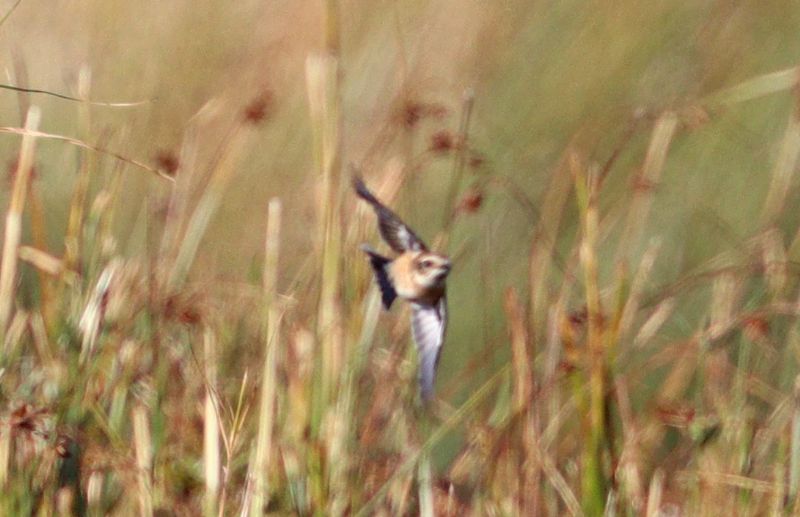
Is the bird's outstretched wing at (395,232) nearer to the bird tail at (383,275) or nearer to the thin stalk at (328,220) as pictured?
the bird tail at (383,275)

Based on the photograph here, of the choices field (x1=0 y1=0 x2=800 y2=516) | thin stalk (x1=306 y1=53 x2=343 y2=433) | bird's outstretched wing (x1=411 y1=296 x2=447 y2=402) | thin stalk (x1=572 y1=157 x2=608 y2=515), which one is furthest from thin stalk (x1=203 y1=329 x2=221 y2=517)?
thin stalk (x1=572 y1=157 x2=608 y2=515)

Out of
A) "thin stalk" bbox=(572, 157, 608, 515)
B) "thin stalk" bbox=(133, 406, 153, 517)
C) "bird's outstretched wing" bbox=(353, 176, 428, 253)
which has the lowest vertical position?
"thin stalk" bbox=(133, 406, 153, 517)

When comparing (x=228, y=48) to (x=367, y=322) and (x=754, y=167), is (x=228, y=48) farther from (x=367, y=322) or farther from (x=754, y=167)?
(x=367, y=322)

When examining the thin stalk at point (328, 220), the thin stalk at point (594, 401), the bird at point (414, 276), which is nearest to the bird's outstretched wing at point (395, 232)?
the bird at point (414, 276)

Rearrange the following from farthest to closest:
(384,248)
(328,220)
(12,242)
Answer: (384,248), (12,242), (328,220)

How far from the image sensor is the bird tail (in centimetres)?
183

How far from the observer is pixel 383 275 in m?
1.88

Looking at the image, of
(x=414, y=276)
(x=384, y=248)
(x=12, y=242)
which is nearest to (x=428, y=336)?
(x=414, y=276)

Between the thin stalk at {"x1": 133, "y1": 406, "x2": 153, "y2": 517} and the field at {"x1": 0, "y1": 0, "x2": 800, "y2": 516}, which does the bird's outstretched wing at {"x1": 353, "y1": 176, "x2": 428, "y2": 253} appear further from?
the thin stalk at {"x1": 133, "y1": 406, "x2": 153, "y2": 517}

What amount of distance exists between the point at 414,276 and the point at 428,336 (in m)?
0.08

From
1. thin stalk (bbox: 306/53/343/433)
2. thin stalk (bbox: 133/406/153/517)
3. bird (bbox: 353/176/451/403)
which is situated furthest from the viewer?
bird (bbox: 353/176/451/403)

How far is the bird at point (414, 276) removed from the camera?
1.79 metres

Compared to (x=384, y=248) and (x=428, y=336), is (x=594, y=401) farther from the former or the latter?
(x=384, y=248)

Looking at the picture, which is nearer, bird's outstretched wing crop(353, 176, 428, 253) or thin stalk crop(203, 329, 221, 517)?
thin stalk crop(203, 329, 221, 517)
